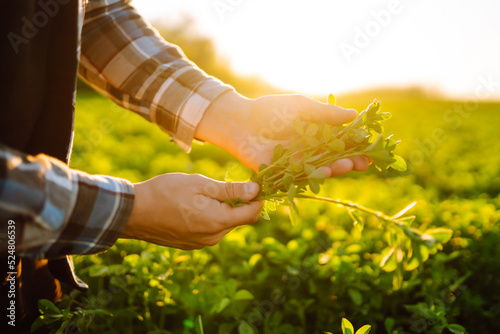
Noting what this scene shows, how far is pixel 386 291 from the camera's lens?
169cm

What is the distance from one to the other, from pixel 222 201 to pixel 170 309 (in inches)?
20.7

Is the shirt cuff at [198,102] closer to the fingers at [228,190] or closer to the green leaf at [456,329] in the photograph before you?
the fingers at [228,190]

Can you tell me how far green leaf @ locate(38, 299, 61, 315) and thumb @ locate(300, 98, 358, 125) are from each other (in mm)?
1234

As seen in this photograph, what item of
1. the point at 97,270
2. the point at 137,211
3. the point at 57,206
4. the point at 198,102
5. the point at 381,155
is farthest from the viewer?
the point at 198,102

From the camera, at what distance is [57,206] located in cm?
96

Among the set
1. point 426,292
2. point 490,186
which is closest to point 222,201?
point 426,292

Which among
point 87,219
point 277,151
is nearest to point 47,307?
point 87,219

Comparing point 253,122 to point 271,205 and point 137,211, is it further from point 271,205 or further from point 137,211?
point 137,211

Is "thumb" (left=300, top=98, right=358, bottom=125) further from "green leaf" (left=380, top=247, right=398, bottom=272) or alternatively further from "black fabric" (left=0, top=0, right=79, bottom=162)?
"black fabric" (left=0, top=0, right=79, bottom=162)

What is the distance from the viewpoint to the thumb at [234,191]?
1.26 metres

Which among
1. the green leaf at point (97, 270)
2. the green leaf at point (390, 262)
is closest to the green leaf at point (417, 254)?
the green leaf at point (390, 262)

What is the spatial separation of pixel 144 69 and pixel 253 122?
57 cm

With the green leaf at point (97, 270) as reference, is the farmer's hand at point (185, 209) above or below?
above

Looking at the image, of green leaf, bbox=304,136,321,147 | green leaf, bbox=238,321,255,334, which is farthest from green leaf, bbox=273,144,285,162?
green leaf, bbox=238,321,255,334
